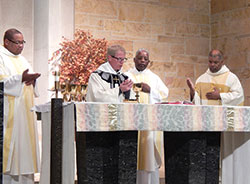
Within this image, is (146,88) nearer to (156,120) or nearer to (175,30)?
(156,120)

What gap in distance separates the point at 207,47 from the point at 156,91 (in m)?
4.11

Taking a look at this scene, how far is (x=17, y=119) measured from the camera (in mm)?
6098

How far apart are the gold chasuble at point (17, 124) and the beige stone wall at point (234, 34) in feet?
15.9

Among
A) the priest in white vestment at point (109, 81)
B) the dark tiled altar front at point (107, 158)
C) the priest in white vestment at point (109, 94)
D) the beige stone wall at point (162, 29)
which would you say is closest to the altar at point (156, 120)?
the dark tiled altar front at point (107, 158)

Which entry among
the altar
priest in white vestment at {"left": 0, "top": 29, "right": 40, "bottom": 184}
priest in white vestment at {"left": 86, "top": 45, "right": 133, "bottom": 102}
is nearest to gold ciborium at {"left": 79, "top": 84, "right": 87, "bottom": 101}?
priest in white vestment at {"left": 86, "top": 45, "right": 133, "bottom": 102}

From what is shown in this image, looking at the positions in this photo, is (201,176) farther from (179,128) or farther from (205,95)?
(205,95)

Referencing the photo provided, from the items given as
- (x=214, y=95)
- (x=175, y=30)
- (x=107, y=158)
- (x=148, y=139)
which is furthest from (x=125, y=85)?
(x=175, y=30)

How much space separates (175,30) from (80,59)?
2.99m

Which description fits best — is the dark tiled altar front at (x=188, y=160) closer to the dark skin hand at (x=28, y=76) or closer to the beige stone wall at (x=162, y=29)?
the dark skin hand at (x=28, y=76)

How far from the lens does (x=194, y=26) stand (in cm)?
1048

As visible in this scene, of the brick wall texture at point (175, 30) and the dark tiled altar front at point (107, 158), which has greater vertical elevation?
the brick wall texture at point (175, 30)

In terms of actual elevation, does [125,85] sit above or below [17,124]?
above

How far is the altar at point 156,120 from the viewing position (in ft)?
14.4

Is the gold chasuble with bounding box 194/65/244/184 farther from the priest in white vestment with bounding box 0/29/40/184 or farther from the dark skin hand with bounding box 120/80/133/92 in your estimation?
the priest in white vestment with bounding box 0/29/40/184
